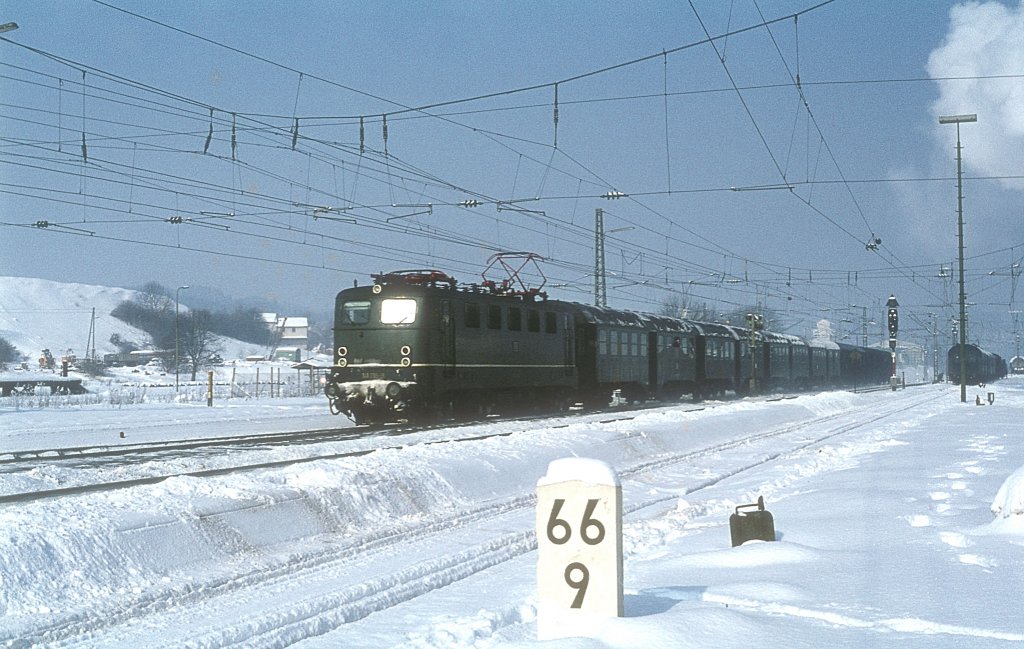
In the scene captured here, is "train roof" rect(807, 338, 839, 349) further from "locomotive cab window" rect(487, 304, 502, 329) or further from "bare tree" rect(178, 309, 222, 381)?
"bare tree" rect(178, 309, 222, 381)

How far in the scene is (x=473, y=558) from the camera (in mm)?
9516

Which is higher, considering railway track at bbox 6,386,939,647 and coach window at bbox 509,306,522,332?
coach window at bbox 509,306,522,332

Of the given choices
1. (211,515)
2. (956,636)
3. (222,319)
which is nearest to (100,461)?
(211,515)

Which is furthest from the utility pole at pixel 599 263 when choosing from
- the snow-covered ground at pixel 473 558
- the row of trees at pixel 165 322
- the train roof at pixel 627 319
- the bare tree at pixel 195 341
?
the row of trees at pixel 165 322

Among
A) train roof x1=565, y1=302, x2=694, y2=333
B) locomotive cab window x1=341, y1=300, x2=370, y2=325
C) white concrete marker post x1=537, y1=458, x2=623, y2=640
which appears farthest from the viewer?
train roof x1=565, y1=302, x2=694, y2=333

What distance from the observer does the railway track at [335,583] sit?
23.0 ft

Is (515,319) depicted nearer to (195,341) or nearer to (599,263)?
(599,263)

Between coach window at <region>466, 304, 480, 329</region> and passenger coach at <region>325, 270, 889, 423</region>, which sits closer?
passenger coach at <region>325, 270, 889, 423</region>

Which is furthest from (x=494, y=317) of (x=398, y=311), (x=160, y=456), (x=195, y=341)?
(x=195, y=341)

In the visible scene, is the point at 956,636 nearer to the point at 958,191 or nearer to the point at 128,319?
the point at 958,191

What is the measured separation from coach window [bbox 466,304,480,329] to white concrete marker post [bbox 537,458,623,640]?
20.9m

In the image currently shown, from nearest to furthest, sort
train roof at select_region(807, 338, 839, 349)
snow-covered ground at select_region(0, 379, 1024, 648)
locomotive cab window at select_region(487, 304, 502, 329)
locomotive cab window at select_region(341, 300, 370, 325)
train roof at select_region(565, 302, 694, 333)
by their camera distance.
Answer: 1. snow-covered ground at select_region(0, 379, 1024, 648)
2. locomotive cab window at select_region(341, 300, 370, 325)
3. locomotive cab window at select_region(487, 304, 502, 329)
4. train roof at select_region(565, 302, 694, 333)
5. train roof at select_region(807, 338, 839, 349)

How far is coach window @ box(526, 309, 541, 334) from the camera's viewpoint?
3053 centimetres

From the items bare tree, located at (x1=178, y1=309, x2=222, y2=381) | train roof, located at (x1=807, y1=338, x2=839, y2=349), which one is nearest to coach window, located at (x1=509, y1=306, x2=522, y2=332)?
train roof, located at (x1=807, y1=338, x2=839, y2=349)
